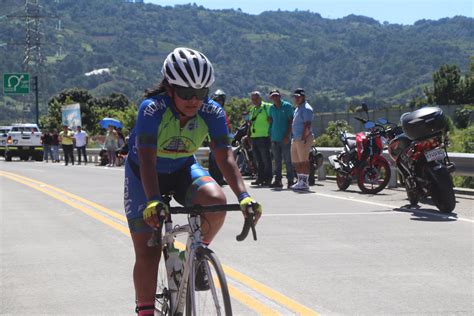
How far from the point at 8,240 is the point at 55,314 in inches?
160

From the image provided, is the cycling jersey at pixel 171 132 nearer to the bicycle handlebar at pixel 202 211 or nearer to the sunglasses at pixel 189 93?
the sunglasses at pixel 189 93

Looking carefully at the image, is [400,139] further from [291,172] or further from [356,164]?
[291,172]

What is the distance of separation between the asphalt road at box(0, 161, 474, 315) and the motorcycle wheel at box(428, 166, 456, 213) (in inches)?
9.1

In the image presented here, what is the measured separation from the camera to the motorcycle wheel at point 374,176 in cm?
1503

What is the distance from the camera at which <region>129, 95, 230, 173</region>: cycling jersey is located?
15.3ft

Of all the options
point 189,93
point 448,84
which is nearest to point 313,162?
point 189,93

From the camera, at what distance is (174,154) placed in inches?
196

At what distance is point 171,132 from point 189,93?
36 centimetres

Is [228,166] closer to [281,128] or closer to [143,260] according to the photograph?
[143,260]

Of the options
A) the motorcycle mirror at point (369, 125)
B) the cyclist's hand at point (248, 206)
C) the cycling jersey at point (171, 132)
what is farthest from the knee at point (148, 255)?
the motorcycle mirror at point (369, 125)

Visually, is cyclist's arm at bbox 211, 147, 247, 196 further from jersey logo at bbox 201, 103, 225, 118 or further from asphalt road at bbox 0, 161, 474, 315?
asphalt road at bbox 0, 161, 474, 315

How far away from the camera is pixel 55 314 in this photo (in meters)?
6.02

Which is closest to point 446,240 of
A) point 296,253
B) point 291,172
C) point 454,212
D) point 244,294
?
point 296,253

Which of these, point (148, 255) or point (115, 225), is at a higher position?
point (148, 255)
